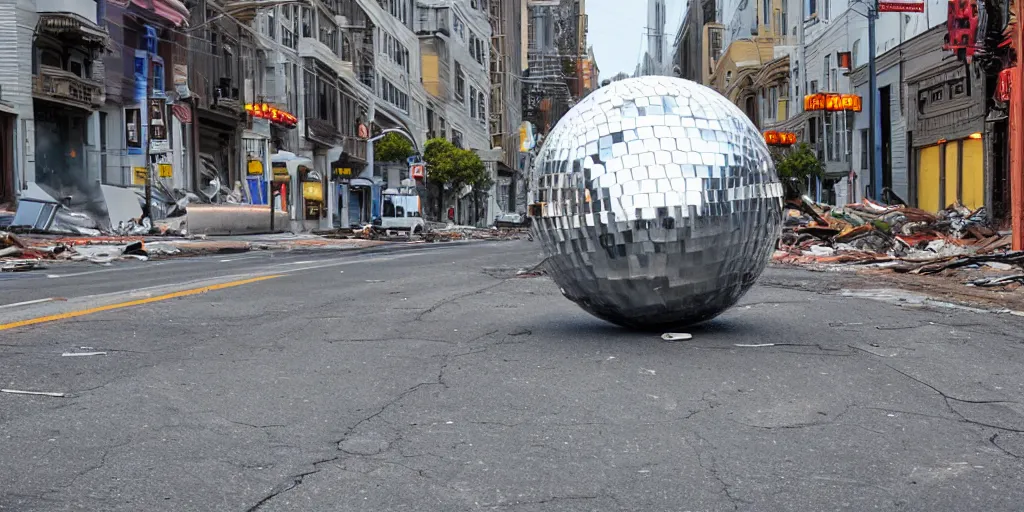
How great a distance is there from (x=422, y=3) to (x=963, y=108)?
53541mm

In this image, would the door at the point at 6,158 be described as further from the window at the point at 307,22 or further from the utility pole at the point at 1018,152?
the utility pole at the point at 1018,152

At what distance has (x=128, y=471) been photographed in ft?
11.7

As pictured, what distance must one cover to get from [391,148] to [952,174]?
3767 centimetres

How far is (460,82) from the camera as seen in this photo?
296ft

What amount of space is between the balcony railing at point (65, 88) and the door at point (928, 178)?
28.8 m

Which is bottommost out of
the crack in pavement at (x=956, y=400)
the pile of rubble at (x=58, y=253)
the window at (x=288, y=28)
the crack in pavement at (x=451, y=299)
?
the crack in pavement at (x=956, y=400)

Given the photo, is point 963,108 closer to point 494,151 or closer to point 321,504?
point 321,504

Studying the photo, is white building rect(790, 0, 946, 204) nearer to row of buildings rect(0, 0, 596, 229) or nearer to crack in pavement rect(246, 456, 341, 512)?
row of buildings rect(0, 0, 596, 229)

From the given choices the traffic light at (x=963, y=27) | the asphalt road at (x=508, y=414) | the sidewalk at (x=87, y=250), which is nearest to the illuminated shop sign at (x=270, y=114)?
the sidewalk at (x=87, y=250)

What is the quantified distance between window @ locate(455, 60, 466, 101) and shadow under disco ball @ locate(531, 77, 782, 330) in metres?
81.6

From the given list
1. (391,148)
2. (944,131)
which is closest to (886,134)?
(944,131)

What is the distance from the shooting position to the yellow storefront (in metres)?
32.3

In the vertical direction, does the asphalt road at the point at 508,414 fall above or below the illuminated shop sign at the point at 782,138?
below

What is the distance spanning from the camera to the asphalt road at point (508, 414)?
336 centimetres
